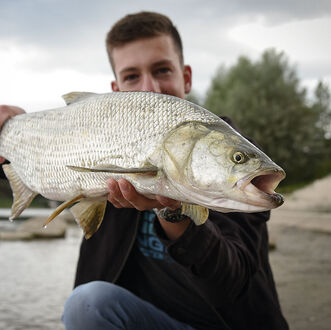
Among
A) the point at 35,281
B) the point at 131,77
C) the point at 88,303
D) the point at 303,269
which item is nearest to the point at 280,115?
the point at 303,269

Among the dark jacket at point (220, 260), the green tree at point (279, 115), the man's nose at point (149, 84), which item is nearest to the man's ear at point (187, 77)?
the man's nose at point (149, 84)

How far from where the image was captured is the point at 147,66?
9.82 ft

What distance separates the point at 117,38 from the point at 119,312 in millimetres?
1872

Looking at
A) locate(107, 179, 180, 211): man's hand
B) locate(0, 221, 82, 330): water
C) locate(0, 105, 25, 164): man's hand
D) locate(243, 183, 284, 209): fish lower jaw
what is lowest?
locate(0, 221, 82, 330): water

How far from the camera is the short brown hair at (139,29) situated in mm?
3062

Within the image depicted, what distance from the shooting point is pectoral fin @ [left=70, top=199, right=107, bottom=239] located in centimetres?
197

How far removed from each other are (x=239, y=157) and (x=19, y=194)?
1.41 meters

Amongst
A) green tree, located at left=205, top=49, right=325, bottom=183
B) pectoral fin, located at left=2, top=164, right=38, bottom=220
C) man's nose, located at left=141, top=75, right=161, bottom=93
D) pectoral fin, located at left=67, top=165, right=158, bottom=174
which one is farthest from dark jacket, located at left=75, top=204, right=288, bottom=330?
green tree, located at left=205, top=49, right=325, bottom=183

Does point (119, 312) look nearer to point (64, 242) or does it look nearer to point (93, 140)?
point (93, 140)

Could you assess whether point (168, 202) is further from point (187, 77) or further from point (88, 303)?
point (187, 77)

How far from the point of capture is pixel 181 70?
129 inches

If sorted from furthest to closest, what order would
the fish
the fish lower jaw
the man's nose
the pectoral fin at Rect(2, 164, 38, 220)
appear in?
the man's nose → the pectoral fin at Rect(2, 164, 38, 220) → the fish → the fish lower jaw

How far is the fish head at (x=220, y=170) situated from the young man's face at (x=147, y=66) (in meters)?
1.35

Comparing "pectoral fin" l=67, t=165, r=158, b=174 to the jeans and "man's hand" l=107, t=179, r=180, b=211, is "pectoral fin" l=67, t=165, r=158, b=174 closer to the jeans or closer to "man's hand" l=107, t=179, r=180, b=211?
"man's hand" l=107, t=179, r=180, b=211
